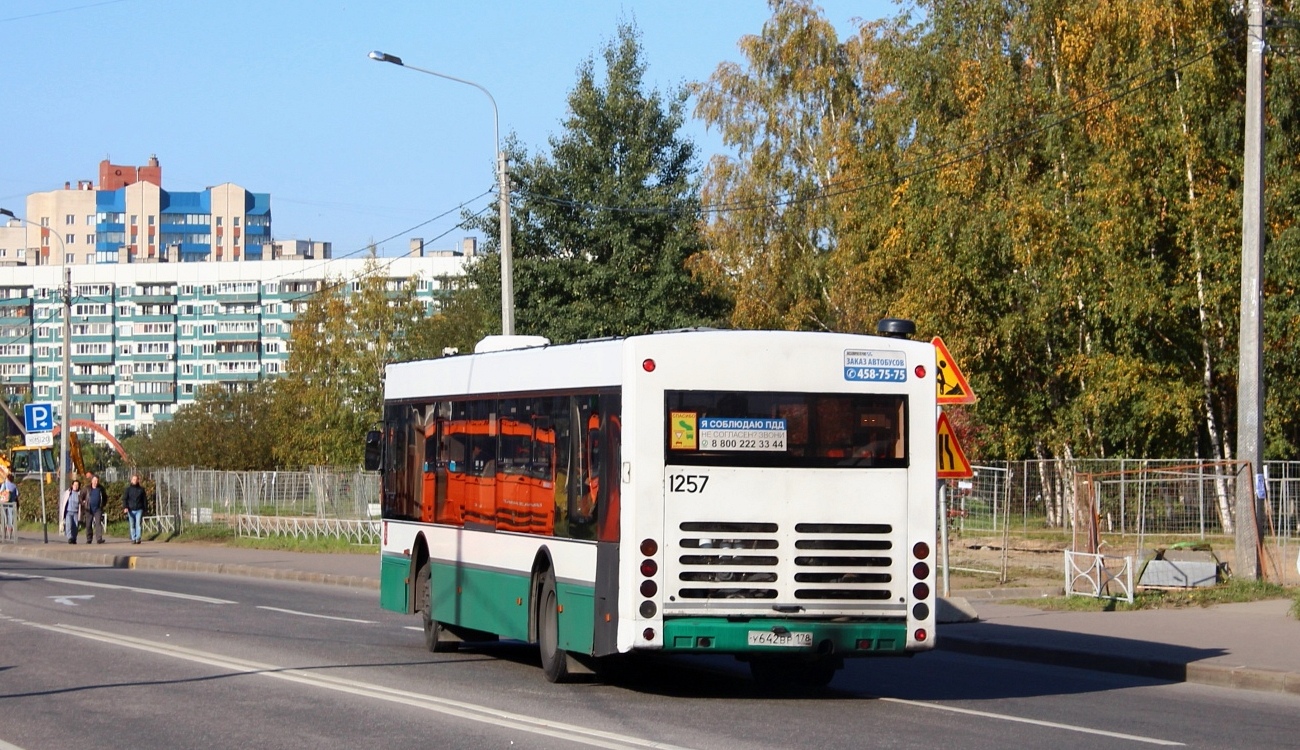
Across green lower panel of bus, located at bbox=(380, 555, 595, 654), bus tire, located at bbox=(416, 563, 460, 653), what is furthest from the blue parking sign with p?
bus tire, located at bbox=(416, 563, 460, 653)

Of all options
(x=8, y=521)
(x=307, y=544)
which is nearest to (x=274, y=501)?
(x=307, y=544)

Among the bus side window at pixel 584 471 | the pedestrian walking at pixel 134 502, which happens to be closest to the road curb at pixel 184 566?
the pedestrian walking at pixel 134 502

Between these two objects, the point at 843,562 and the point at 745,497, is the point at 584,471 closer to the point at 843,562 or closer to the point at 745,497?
the point at 745,497

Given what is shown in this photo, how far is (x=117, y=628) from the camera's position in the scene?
17.8m

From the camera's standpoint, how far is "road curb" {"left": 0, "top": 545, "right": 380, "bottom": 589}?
1094 inches

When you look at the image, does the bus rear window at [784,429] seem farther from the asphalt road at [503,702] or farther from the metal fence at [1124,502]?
the metal fence at [1124,502]

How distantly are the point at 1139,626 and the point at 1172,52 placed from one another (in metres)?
20.8

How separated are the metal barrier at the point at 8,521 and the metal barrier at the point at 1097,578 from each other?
102 ft

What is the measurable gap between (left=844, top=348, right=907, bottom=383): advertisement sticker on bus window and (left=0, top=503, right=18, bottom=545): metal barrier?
35.7 metres

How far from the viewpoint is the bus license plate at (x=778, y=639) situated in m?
11.7

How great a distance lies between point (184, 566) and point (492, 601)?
2022cm

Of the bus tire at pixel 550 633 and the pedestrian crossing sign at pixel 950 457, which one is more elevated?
the pedestrian crossing sign at pixel 950 457

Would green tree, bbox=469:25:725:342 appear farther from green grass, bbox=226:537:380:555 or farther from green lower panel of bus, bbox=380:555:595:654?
green lower panel of bus, bbox=380:555:595:654

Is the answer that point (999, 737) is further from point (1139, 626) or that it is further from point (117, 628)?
point (117, 628)
